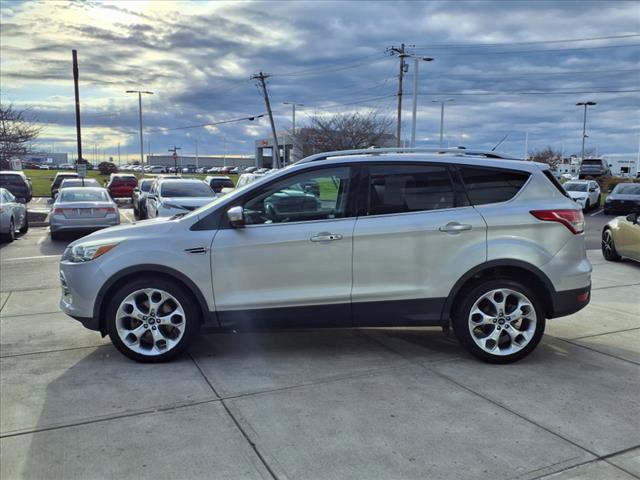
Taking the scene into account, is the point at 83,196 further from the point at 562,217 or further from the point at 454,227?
the point at 562,217

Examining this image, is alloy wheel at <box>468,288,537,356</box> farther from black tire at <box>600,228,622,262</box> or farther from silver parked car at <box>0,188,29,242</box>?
silver parked car at <box>0,188,29,242</box>

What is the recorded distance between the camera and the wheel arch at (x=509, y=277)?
15.6 feet

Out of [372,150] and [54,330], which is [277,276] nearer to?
[372,150]

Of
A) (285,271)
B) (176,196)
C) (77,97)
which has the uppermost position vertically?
(77,97)

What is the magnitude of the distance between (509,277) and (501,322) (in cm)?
40

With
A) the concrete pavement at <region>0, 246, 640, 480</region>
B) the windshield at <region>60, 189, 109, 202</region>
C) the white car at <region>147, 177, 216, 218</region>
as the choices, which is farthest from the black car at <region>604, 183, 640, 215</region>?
the windshield at <region>60, 189, 109, 202</region>

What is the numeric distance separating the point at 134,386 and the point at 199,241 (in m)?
1.27

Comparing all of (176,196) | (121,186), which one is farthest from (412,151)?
(121,186)

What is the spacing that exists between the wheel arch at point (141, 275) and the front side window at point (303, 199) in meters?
0.74

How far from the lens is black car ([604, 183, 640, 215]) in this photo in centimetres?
2306

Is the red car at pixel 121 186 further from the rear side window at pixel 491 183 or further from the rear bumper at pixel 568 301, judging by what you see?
the rear bumper at pixel 568 301

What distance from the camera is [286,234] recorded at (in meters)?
4.72

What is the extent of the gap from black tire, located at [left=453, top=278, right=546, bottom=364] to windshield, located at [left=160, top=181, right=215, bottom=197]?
1073 cm

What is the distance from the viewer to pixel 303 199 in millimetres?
4883
